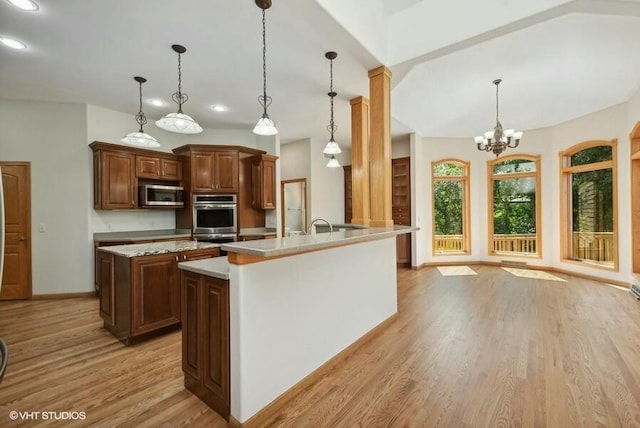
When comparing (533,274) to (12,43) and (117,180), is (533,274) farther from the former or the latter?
(12,43)

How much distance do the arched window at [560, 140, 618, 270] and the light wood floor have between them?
202cm

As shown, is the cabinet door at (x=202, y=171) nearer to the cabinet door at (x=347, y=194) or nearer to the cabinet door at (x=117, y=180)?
the cabinet door at (x=117, y=180)

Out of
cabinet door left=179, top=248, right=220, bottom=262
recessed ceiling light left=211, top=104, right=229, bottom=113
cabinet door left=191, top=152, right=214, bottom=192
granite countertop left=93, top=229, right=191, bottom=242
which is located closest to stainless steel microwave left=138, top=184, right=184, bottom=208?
cabinet door left=191, top=152, right=214, bottom=192

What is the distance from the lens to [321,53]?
3.10 metres

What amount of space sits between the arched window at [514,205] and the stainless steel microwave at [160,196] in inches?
250

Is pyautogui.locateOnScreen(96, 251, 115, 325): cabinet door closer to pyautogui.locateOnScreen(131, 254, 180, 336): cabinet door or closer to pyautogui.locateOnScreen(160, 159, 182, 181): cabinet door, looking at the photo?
pyautogui.locateOnScreen(131, 254, 180, 336): cabinet door

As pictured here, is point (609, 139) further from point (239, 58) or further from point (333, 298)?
point (239, 58)

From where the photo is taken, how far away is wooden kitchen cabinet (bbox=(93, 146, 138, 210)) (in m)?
4.37

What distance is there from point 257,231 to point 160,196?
1.79m

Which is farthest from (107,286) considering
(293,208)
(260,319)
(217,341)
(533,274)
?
(533,274)

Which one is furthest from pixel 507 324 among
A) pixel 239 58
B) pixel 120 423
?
pixel 239 58

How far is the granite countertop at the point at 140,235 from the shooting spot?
14.3 ft

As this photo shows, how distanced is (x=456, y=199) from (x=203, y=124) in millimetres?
5638

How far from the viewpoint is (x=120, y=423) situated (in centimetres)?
179
